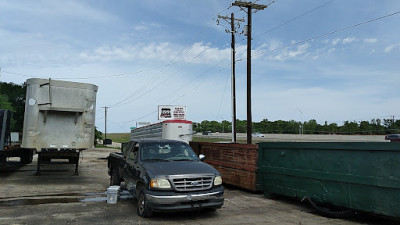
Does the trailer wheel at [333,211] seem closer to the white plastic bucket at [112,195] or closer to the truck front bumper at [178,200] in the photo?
the truck front bumper at [178,200]

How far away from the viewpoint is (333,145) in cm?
709

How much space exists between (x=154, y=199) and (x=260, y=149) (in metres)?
4.28

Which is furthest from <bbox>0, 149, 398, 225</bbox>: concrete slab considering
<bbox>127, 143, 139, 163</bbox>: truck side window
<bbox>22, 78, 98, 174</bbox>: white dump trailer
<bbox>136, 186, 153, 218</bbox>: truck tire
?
<bbox>22, 78, 98, 174</bbox>: white dump trailer

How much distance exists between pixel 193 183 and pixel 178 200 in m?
0.46

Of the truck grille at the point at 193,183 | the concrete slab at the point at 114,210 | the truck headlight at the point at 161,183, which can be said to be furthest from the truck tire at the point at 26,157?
the truck grille at the point at 193,183

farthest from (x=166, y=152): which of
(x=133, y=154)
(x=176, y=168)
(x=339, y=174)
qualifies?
(x=339, y=174)

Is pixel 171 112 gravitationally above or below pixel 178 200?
above

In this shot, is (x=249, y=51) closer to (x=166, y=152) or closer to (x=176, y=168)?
(x=166, y=152)

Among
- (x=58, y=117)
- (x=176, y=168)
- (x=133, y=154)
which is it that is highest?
(x=58, y=117)

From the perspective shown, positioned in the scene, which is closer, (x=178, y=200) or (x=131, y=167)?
(x=178, y=200)

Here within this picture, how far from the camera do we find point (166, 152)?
25.2 feet

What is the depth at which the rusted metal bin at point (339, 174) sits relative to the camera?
594 cm

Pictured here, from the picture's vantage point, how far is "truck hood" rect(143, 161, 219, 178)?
21.1 ft

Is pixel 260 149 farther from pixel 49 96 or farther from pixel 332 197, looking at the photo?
pixel 49 96
